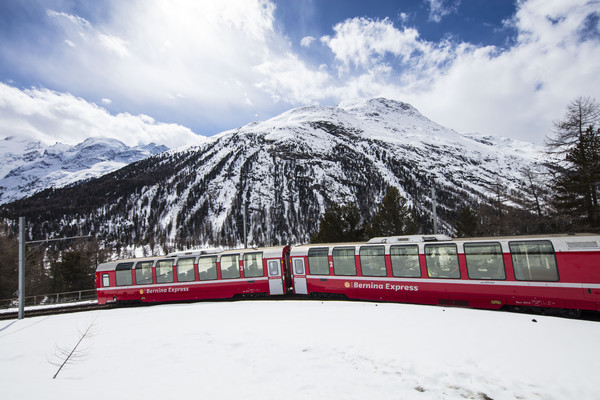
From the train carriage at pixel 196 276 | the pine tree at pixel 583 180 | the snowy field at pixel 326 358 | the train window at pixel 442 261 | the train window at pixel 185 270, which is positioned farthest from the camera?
the pine tree at pixel 583 180

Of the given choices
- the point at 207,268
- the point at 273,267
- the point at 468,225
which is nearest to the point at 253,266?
the point at 273,267

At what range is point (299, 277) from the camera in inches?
655

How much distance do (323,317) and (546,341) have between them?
6.77 metres

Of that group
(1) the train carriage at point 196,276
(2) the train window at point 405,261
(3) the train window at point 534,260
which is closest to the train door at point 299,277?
(1) the train carriage at point 196,276

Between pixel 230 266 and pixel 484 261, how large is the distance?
1321cm

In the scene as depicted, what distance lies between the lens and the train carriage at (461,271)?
10.1 m

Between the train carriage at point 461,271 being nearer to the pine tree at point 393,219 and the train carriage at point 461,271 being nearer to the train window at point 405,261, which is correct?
the train window at point 405,261

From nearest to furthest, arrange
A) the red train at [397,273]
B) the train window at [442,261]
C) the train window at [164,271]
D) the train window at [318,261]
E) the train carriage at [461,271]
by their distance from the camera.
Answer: the train carriage at [461,271] < the red train at [397,273] < the train window at [442,261] < the train window at [318,261] < the train window at [164,271]

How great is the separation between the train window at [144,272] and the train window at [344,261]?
38.5ft

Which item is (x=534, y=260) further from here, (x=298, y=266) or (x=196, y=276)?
(x=196, y=276)

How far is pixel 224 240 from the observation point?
14000cm

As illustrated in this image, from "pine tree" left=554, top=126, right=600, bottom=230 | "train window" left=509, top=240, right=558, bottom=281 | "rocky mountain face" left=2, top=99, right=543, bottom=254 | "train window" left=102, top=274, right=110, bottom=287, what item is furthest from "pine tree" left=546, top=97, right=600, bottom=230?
"rocky mountain face" left=2, top=99, right=543, bottom=254

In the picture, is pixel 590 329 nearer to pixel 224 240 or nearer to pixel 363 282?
pixel 363 282

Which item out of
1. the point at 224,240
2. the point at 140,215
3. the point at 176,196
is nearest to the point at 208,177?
the point at 176,196
